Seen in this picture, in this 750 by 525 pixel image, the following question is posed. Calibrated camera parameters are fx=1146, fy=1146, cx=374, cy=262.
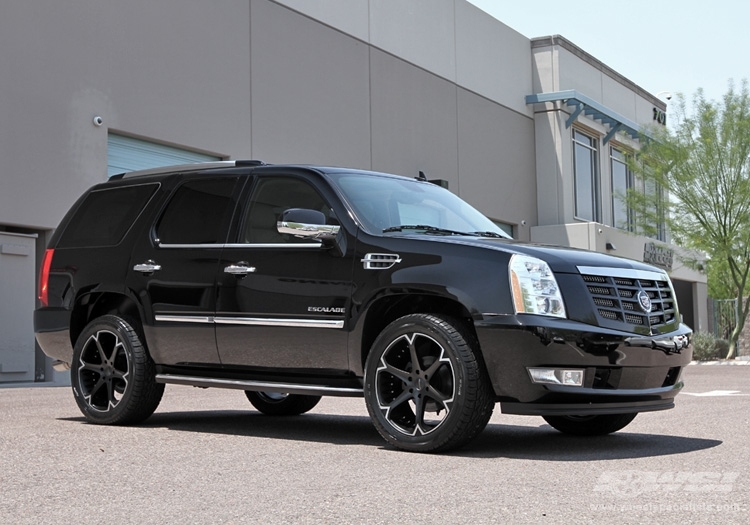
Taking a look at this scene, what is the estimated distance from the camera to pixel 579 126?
41.6 meters

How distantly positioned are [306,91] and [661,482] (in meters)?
20.9

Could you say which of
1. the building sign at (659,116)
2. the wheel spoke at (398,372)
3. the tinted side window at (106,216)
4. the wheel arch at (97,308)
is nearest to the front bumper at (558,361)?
the wheel spoke at (398,372)

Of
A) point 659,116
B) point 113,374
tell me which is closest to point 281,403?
point 113,374

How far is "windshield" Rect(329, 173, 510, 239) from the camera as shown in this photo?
7742mm

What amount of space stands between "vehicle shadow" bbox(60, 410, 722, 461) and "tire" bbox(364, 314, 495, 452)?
194 millimetres

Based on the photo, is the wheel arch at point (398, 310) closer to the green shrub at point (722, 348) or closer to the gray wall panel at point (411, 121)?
the gray wall panel at point (411, 121)

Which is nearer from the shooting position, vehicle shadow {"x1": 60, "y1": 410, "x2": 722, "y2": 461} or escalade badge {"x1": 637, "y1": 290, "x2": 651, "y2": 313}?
vehicle shadow {"x1": 60, "y1": 410, "x2": 722, "y2": 461}

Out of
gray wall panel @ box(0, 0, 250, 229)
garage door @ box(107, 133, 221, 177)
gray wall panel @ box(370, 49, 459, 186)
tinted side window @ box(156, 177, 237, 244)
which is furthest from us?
gray wall panel @ box(370, 49, 459, 186)

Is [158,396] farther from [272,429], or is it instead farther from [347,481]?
[347,481]

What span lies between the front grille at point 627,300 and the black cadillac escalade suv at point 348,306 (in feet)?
0.04

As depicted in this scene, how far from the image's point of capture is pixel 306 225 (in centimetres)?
743

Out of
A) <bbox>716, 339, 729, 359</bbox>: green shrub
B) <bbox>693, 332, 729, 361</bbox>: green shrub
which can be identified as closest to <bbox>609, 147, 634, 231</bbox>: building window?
<bbox>716, 339, 729, 359</bbox>: green shrub

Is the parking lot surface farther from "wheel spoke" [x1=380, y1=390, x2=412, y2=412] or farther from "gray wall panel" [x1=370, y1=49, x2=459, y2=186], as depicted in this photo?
"gray wall panel" [x1=370, y1=49, x2=459, y2=186]

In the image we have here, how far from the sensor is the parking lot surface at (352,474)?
4.86 meters
